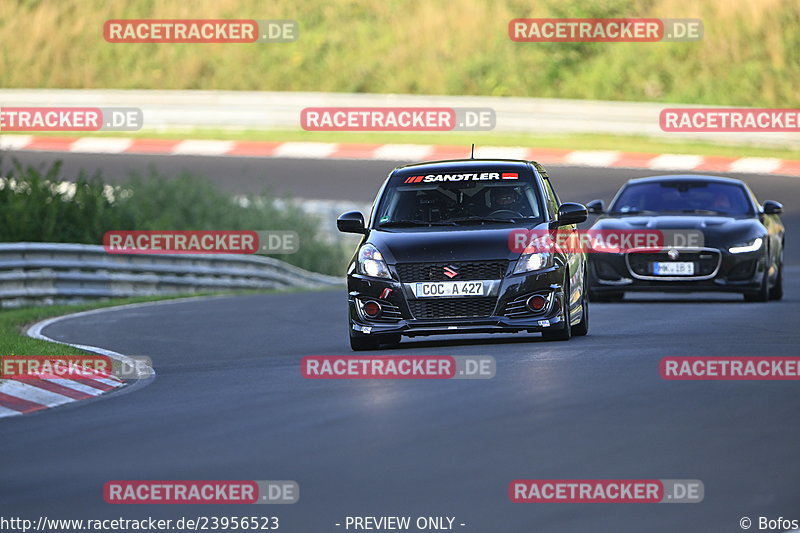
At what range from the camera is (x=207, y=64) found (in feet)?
157

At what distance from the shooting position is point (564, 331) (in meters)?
14.3

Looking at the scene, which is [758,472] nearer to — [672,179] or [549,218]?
[549,218]

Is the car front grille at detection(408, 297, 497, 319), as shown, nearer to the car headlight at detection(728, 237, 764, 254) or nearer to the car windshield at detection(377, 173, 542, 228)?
the car windshield at detection(377, 173, 542, 228)

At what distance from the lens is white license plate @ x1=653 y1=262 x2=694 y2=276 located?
61.7 ft

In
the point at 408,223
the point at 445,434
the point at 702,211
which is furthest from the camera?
the point at 702,211

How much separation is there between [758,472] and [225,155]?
2936 centimetres

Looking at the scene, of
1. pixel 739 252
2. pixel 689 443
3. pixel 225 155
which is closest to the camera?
pixel 689 443

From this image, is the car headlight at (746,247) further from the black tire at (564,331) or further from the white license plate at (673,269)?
the black tire at (564,331)

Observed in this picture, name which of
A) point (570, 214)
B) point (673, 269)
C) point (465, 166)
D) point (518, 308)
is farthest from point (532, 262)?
point (673, 269)

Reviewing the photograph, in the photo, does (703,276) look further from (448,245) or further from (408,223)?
(448,245)

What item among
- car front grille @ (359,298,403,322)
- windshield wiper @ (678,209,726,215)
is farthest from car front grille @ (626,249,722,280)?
car front grille @ (359,298,403,322)

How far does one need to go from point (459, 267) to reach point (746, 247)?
606 cm

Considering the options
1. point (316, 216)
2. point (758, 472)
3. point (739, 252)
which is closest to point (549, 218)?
point (739, 252)

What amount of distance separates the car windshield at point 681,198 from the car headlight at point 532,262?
5.95 meters
